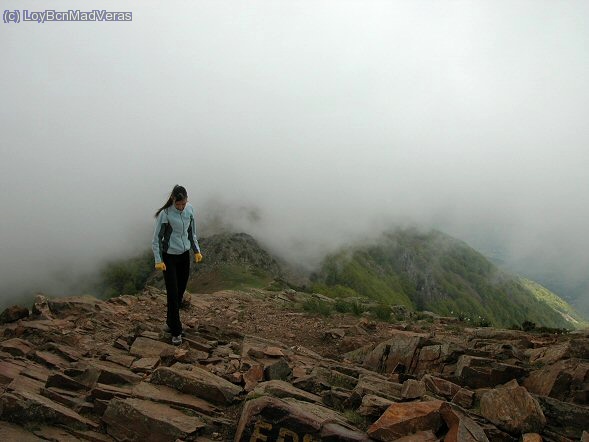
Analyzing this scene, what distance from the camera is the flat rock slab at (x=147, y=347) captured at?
11000mm

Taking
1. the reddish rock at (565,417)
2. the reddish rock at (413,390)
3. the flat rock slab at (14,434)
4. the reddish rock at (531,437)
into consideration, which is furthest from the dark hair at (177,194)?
the reddish rock at (565,417)

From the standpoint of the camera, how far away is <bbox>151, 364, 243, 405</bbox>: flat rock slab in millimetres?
8375

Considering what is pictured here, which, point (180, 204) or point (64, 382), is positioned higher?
point (180, 204)

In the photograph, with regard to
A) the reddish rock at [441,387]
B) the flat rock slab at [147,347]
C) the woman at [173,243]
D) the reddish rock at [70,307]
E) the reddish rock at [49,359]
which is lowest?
the reddish rock at [70,307]

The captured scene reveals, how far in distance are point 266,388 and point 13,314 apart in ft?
36.2

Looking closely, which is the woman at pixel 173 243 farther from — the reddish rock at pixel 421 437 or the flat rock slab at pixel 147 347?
the reddish rock at pixel 421 437

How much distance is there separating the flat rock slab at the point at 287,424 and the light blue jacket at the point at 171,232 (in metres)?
5.58

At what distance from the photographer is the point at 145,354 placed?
11023 mm

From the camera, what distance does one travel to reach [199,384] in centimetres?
848

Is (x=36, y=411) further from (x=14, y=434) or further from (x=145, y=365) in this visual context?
(x=145, y=365)

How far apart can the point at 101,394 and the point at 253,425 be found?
3.28 m

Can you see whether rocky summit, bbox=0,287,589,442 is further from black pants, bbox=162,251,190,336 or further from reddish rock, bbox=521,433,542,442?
black pants, bbox=162,251,190,336

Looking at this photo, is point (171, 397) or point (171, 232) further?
point (171, 232)

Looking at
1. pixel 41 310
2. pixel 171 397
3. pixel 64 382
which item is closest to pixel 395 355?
pixel 171 397
